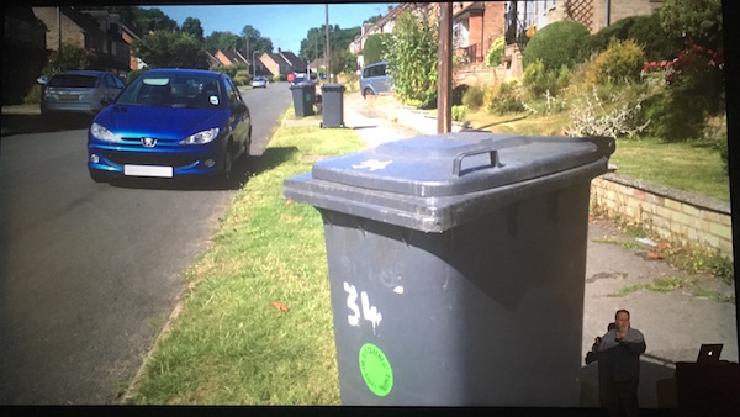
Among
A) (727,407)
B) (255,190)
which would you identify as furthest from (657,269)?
(255,190)

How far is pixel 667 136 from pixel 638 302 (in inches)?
41.9

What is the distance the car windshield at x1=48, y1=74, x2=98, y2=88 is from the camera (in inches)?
134

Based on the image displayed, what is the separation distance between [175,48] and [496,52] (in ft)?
6.42

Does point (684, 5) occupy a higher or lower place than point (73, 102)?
higher

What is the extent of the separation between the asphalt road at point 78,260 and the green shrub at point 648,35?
7.25 ft

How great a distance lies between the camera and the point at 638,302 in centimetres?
295

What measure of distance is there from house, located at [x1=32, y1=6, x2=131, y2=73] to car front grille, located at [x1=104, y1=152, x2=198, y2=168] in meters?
0.53

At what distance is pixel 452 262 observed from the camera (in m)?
2.03

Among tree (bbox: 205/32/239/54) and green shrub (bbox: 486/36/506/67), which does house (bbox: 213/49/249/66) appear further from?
green shrub (bbox: 486/36/506/67)

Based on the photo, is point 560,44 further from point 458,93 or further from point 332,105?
point 332,105

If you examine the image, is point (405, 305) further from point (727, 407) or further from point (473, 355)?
point (727, 407)

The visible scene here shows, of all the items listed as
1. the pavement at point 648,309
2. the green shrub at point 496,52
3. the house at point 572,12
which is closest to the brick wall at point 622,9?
the house at point 572,12

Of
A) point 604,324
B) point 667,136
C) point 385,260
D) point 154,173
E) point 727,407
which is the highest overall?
point 667,136

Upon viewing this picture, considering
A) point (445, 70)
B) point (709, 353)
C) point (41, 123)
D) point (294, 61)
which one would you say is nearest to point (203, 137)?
point (294, 61)
